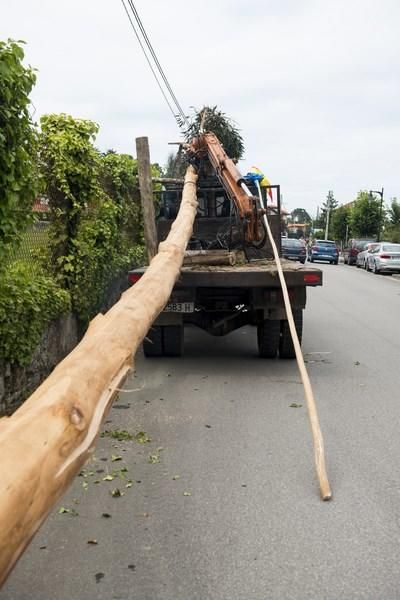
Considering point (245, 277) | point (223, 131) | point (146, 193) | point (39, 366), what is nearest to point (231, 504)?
point (39, 366)

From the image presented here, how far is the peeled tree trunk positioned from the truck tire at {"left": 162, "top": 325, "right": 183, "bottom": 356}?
535cm

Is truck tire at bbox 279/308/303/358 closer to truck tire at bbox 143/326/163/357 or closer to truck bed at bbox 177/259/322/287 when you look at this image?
truck bed at bbox 177/259/322/287

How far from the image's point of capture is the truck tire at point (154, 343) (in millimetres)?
9430

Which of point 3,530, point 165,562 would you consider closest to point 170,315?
point 165,562

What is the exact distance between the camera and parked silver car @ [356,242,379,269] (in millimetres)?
37494

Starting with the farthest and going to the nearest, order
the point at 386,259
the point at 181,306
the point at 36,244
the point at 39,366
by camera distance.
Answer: the point at 386,259
the point at 181,306
the point at 36,244
the point at 39,366

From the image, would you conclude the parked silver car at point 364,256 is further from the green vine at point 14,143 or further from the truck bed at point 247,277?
the green vine at point 14,143

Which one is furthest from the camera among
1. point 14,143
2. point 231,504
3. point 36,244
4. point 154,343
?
point 154,343

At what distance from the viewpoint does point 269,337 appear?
30.6 feet

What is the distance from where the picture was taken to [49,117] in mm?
8562

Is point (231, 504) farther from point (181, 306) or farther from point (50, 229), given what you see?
point (50, 229)

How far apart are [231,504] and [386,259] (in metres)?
29.9

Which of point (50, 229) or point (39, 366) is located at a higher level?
point (50, 229)

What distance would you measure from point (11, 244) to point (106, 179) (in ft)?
19.3
